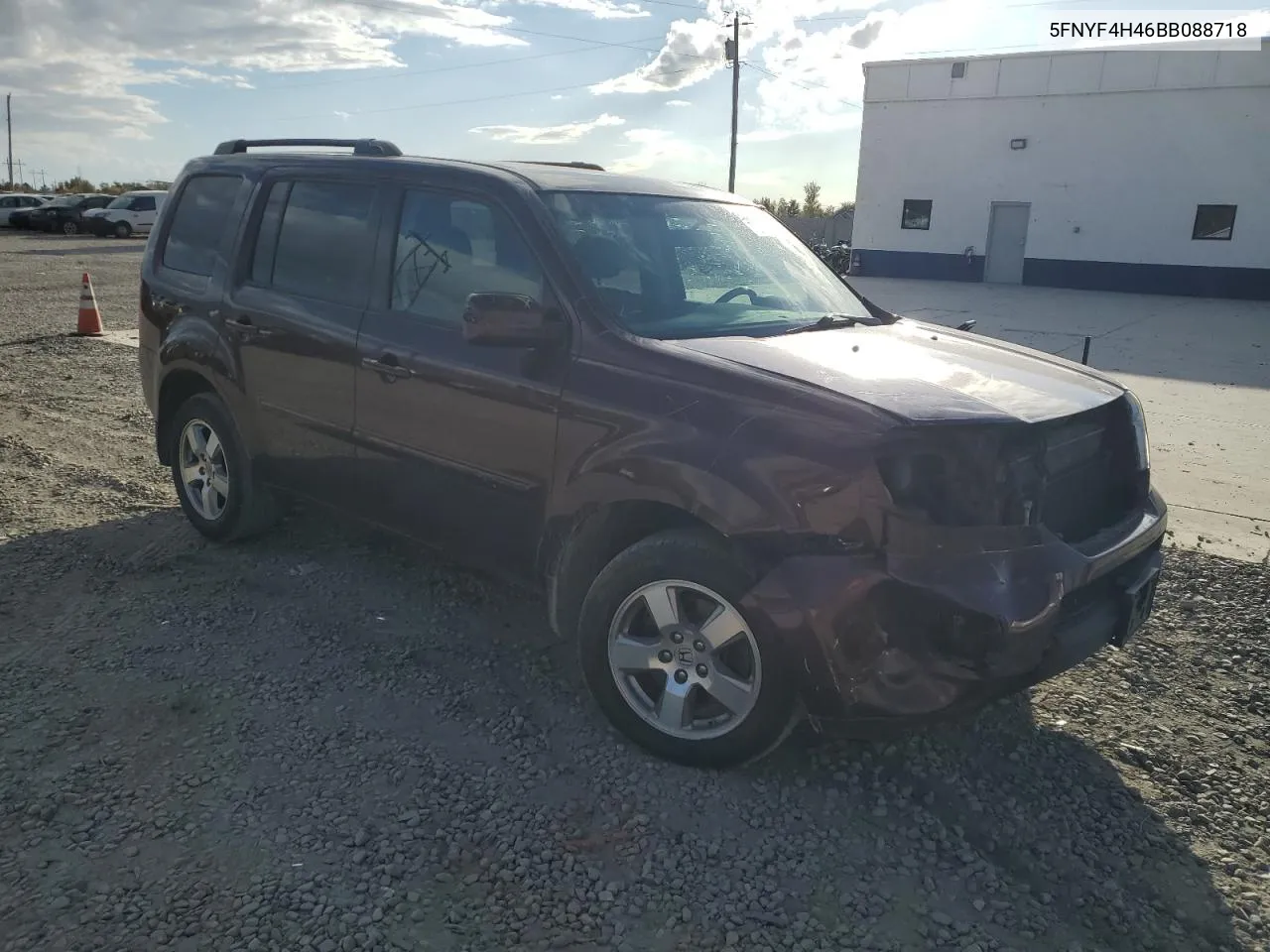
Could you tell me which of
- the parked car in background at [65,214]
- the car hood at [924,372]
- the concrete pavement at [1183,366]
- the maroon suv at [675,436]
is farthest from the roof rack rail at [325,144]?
the parked car in background at [65,214]

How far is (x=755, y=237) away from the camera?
454 centimetres

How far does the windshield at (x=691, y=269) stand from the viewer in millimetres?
3705

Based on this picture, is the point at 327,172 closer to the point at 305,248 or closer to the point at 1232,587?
the point at 305,248

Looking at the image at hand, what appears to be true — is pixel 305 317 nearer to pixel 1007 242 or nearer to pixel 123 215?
pixel 1007 242

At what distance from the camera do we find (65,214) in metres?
36.2

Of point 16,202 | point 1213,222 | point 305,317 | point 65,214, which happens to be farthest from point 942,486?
point 16,202

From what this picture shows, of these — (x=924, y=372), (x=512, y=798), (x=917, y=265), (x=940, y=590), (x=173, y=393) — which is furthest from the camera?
(x=917, y=265)

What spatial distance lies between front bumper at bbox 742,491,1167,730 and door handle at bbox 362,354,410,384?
1818 millimetres

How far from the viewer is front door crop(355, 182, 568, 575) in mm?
3664

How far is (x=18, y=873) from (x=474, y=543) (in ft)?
5.95

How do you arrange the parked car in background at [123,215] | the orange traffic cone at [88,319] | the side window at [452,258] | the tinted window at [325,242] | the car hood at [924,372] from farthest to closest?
1. the parked car in background at [123,215]
2. the orange traffic cone at [88,319]
3. the tinted window at [325,242]
4. the side window at [452,258]
5. the car hood at [924,372]

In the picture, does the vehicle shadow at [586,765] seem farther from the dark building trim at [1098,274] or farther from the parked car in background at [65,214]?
the parked car in background at [65,214]

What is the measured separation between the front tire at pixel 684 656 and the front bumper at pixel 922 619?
115mm

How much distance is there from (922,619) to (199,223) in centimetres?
423
